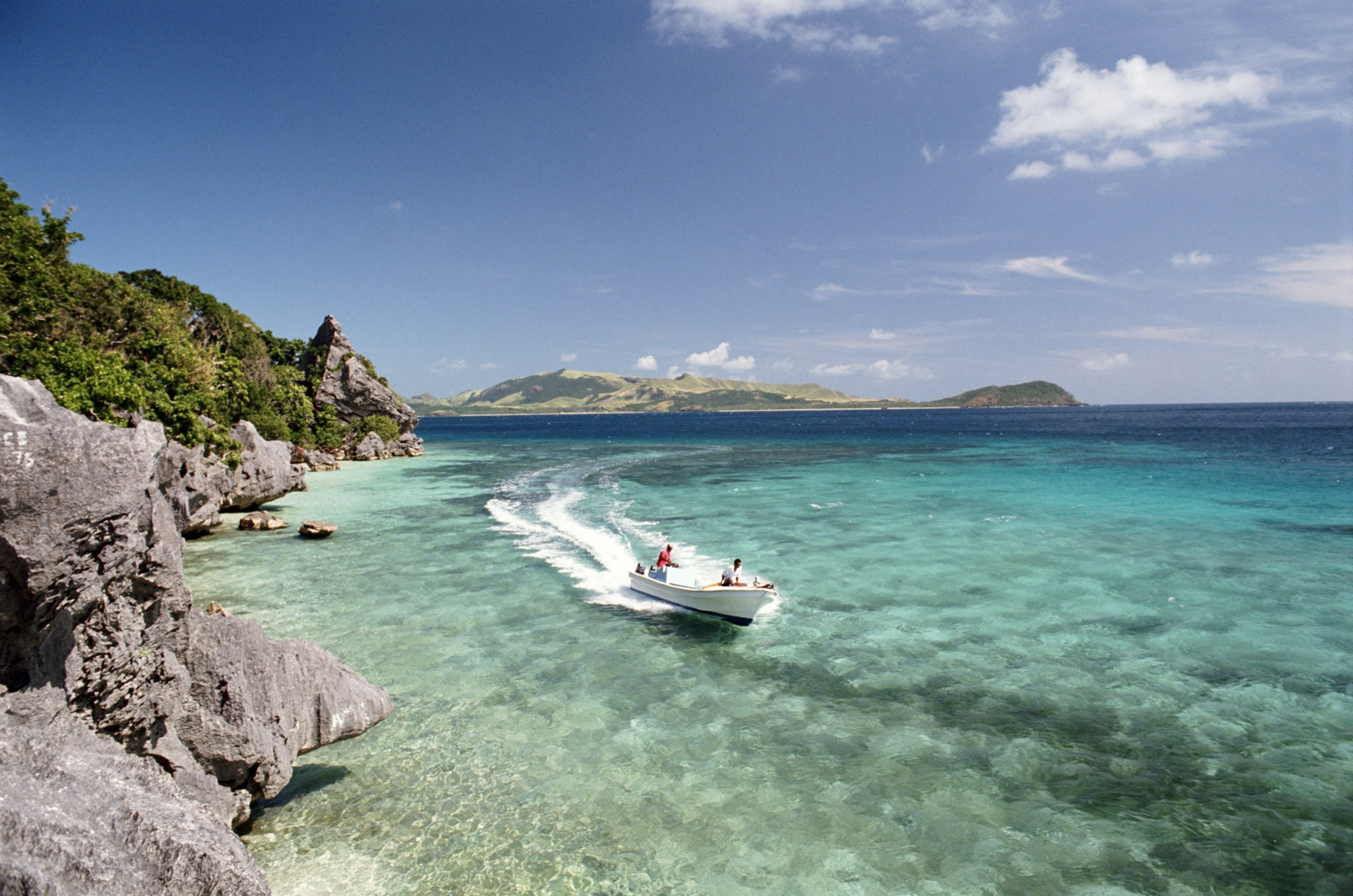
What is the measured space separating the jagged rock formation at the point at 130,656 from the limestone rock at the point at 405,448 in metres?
83.1

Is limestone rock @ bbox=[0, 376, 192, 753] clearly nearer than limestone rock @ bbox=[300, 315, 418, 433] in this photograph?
Yes

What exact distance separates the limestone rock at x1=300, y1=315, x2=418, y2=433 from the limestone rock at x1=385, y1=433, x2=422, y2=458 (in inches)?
119

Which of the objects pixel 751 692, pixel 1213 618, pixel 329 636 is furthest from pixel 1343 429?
pixel 329 636

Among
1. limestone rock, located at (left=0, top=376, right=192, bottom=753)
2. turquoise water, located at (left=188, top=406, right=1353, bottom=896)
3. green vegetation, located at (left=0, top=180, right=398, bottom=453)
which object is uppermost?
green vegetation, located at (left=0, top=180, right=398, bottom=453)

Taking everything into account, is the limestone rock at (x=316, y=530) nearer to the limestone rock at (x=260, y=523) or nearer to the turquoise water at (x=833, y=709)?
the turquoise water at (x=833, y=709)

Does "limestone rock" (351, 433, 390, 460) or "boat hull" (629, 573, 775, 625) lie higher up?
"limestone rock" (351, 433, 390, 460)

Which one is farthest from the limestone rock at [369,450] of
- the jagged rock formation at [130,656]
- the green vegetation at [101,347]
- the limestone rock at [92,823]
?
the limestone rock at [92,823]

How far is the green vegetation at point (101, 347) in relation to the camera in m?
25.4

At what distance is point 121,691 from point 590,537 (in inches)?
1006

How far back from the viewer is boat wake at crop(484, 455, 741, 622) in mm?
24812

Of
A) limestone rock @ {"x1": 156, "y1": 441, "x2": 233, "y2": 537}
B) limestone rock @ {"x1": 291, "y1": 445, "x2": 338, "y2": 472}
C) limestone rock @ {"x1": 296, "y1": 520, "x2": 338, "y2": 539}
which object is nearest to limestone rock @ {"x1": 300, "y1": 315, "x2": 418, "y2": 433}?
limestone rock @ {"x1": 291, "y1": 445, "x2": 338, "y2": 472}

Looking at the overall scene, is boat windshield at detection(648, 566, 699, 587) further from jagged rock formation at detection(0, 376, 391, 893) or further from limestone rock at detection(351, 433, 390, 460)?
limestone rock at detection(351, 433, 390, 460)

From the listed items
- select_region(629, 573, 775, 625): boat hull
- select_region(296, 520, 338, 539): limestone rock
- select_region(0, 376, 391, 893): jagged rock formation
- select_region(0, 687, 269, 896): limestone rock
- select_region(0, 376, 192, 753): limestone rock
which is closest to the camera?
select_region(0, 687, 269, 896): limestone rock

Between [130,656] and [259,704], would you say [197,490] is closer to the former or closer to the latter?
[259,704]
